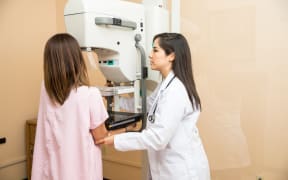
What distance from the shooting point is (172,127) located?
4.52ft

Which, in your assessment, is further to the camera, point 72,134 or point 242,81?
point 242,81

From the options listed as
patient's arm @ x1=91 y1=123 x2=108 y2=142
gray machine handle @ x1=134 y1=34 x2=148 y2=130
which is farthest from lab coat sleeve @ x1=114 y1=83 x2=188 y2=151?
gray machine handle @ x1=134 y1=34 x2=148 y2=130

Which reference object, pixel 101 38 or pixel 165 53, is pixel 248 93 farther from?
pixel 101 38

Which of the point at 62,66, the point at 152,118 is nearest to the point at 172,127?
the point at 152,118

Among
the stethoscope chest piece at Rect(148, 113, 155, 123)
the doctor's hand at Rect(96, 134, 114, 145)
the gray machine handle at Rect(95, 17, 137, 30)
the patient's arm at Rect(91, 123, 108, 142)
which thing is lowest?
the doctor's hand at Rect(96, 134, 114, 145)

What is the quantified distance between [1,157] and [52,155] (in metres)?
1.71

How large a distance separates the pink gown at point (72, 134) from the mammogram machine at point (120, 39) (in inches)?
6.0

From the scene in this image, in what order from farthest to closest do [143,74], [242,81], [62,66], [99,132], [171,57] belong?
[242,81] → [143,74] → [171,57] → [99,132] → [62,66]

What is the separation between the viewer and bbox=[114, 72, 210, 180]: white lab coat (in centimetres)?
138

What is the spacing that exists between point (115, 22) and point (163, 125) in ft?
1.97

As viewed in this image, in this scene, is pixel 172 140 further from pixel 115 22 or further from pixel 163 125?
pixel 115 22

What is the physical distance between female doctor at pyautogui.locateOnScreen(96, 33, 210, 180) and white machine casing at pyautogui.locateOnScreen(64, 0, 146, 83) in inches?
8.1

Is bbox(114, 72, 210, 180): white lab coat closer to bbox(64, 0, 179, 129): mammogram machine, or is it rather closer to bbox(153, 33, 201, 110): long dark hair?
bbox(153, 33, 201, 110): long dark hair

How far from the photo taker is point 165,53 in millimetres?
1526
